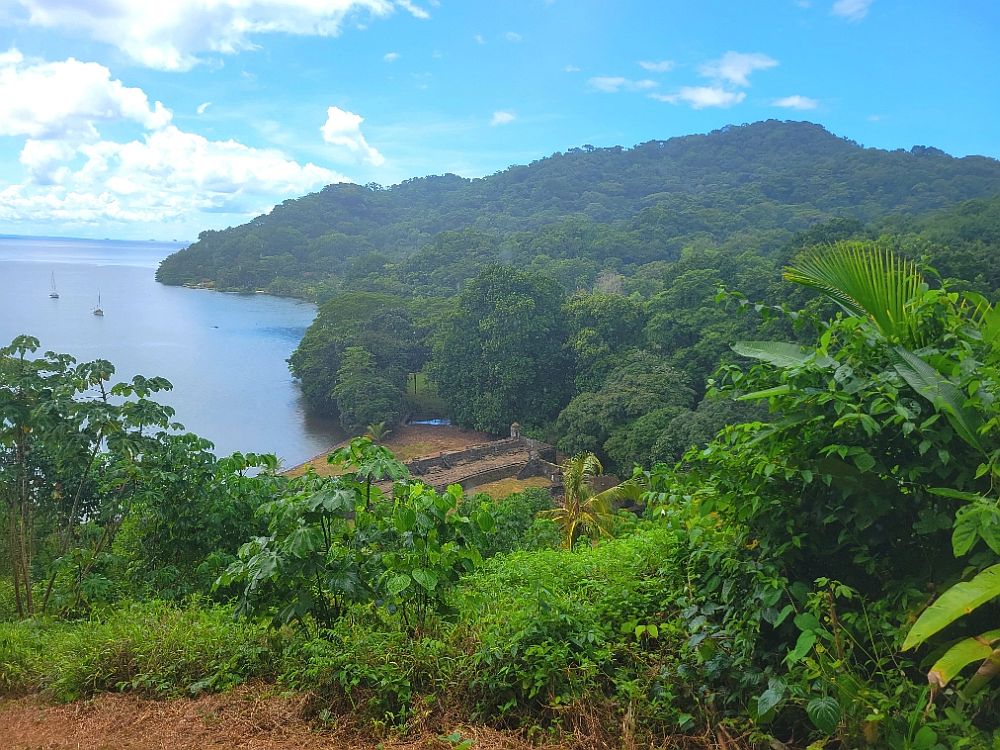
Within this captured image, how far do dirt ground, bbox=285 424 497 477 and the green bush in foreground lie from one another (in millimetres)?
18052

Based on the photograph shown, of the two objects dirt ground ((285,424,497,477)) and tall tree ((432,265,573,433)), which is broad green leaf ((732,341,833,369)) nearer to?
dirt ground ((285,424,497,477))

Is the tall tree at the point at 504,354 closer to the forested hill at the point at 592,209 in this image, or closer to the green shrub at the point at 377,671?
the forested hill at the point at 592,209

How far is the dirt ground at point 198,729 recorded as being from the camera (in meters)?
2.62

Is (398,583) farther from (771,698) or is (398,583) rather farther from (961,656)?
(961,656)

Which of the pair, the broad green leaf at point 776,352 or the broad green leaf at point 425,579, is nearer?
the broad green leaf at point 776,352

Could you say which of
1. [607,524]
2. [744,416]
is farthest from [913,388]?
[744,416]

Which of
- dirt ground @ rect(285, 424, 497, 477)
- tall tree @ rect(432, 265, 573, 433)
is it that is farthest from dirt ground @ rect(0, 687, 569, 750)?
tall tree @ rect(432, 265, 573, 433)

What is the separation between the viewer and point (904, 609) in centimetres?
220

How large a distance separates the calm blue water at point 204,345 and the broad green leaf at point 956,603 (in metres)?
22.6

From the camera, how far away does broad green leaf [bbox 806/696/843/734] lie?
197 cm

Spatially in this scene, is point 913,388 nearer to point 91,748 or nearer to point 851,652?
point 851,652

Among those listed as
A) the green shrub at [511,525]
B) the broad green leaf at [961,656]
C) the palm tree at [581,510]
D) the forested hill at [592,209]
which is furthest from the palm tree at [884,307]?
the forested hill at [592,209]

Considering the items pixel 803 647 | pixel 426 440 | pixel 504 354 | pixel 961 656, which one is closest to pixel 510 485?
pixel 426 440

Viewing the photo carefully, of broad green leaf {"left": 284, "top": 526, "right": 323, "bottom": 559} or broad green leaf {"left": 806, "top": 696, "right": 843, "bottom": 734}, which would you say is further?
broad green leaf {"left": 284, "top": 526, "right": 323, "bottom": 559}
